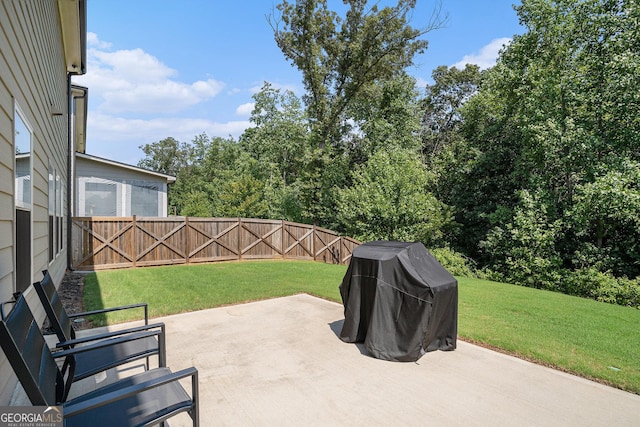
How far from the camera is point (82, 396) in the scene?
193cm

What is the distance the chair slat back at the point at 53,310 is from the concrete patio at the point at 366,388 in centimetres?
65

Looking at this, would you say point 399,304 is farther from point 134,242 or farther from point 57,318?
point 134,242

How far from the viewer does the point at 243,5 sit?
39.0ft

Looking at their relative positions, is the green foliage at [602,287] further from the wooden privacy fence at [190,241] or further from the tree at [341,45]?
the tree at [341,45]

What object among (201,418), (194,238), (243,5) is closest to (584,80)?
(243,5)

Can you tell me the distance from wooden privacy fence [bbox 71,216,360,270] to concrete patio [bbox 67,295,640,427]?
710 centimetres

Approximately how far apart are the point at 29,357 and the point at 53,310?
3.60ft

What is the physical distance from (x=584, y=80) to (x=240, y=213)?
16979 mm

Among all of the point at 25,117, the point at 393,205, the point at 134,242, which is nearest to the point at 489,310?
the point at 25,117

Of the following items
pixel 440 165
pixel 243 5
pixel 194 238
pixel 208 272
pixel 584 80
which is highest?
pixel 243 5

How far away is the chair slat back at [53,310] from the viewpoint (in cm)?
254

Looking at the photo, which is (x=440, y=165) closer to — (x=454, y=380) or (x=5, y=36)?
(x=454, y=380)

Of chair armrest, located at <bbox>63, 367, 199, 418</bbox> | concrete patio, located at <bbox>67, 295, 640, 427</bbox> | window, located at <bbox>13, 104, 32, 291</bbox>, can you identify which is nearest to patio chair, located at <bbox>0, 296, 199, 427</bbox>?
chair armrest, located at <bbox>63, 367, 199, 418</bbox>

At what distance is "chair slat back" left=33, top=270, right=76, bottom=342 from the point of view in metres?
2.54
